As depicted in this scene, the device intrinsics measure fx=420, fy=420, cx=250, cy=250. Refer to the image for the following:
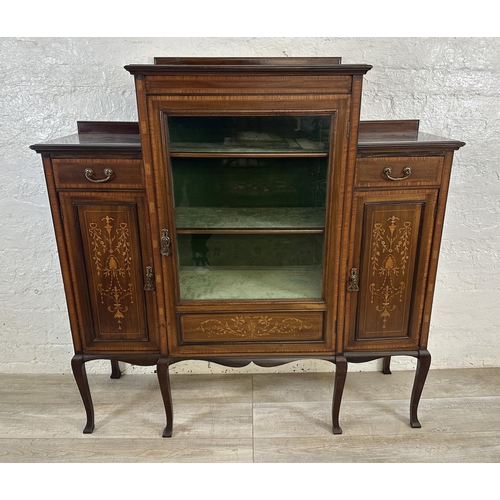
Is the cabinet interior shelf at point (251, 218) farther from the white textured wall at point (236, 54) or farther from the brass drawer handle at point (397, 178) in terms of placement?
the white textured wall at point (236, 54)

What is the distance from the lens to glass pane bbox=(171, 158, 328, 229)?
1.29 meters

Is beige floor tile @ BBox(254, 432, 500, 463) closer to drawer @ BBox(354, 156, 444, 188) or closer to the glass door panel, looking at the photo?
the glass door panel

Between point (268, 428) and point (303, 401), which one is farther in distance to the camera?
point (303, 401)

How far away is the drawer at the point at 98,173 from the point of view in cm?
122

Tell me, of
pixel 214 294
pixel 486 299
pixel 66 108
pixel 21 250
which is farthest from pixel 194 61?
pixel 486 299

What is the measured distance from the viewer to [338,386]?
144cm

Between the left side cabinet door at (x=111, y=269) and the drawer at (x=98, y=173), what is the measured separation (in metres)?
0.03

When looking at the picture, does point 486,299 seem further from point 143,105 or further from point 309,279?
point 143,105

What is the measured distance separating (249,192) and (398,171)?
18.3 inches

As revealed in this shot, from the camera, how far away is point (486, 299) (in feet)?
5.91

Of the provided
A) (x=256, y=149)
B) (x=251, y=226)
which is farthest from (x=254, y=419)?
(x=256, y=149)

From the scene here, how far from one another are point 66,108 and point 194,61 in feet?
1.72

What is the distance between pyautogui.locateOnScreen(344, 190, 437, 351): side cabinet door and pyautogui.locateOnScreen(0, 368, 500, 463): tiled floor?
356 mm

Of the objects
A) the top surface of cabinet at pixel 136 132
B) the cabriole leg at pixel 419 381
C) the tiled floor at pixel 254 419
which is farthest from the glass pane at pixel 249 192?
the tiled floor at pixel 254 419
